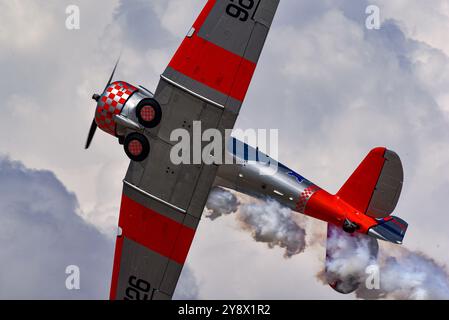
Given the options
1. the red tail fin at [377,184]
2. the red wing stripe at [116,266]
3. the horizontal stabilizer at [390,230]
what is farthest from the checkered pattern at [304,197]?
the red wing stripe at [116,266]

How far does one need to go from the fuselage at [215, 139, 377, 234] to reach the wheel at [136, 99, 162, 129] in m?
3.31

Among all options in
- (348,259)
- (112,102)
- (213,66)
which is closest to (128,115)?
(112,102)

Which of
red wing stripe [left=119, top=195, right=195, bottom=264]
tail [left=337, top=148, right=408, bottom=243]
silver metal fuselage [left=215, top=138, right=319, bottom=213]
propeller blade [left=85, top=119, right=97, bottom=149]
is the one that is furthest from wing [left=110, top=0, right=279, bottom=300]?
tail [left=337, top=148, right=408, bottom=243]

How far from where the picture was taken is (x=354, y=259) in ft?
71.4

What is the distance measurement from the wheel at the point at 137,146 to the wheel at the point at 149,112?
39cm

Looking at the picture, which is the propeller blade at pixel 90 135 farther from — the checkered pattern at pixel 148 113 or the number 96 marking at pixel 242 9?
the number 96 marking at pixel 242 9

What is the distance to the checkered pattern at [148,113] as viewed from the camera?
19453 mm

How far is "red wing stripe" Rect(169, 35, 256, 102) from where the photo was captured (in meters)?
19.4

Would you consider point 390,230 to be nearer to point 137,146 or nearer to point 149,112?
point 137,146

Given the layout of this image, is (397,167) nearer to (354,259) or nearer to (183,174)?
(354,259)

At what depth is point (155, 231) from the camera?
2083 centimetres

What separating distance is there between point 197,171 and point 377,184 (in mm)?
4684

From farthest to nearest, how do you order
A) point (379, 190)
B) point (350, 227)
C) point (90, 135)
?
1. point (350, 227)
2. point (379, 190)
3. point (90, 135)
